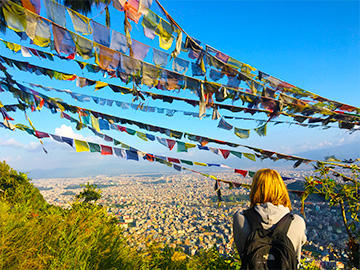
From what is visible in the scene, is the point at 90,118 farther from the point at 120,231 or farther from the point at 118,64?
the point at 120,231

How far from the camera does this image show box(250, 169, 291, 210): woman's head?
6.09 ft

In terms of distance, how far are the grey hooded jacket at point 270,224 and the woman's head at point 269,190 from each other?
0.08 m

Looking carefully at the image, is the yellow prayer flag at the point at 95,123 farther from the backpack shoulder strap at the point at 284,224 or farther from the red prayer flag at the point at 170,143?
the backpack shoulder strap at the point at 284,224

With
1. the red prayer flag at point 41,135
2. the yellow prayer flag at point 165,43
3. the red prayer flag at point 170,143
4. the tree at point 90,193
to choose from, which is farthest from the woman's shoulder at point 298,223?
the tree at point 90,193

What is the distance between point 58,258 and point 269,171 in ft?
10.4

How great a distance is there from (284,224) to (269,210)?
15cm

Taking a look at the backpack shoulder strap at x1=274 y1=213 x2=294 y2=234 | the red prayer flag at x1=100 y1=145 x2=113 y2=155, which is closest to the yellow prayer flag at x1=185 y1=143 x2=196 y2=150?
the red prayer flag at x1=100 y1=145 x2=113 y2=155

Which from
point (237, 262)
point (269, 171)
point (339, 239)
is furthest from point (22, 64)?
point (339, 239)

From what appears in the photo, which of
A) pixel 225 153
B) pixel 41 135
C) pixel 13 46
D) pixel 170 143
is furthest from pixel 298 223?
pixel 13 46

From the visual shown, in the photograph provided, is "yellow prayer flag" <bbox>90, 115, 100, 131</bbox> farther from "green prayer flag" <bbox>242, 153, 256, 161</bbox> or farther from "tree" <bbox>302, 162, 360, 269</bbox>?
"tree" <bbox>302, 162, 360, 269</bbox>

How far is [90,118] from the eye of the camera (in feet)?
16.1

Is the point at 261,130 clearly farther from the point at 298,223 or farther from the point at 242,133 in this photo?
the point at 298,223

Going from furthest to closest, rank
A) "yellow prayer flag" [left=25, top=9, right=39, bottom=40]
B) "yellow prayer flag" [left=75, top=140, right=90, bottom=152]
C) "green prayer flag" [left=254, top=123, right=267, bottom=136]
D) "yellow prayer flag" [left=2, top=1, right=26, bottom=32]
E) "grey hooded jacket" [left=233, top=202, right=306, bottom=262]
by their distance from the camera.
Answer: "green prayer flag" [left=254, top=123, right=267, bottom=136] < "yellow prayer flag" [left=75, top=140, right=90, bottom=152] < "yellow prayer flag" [left=25, top=9, right=39, bottom=40] < "yellow prayer flag" [left=2, top=1, right=26, bottom=32] < "grey hooded jacket" [left=233, top=202, right=306, bottom=262]

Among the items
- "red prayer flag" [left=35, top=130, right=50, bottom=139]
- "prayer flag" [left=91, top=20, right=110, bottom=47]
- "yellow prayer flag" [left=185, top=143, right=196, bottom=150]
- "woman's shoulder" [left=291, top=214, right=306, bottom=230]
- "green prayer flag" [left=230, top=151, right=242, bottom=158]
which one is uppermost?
"prayer flag" [left=91, top=20, right=110, bottom=47]
